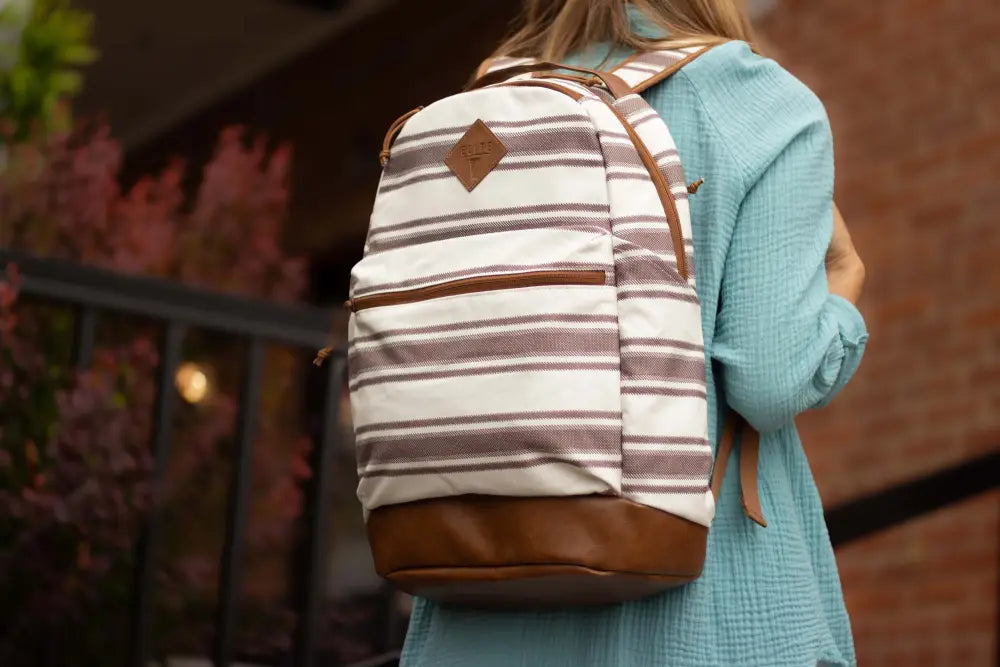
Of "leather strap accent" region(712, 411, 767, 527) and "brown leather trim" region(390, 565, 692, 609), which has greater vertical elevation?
"leather strap accent" region(712, 411, 767, 527)

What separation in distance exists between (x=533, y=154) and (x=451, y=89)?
538cm

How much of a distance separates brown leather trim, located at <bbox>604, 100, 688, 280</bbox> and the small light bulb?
6.06ft

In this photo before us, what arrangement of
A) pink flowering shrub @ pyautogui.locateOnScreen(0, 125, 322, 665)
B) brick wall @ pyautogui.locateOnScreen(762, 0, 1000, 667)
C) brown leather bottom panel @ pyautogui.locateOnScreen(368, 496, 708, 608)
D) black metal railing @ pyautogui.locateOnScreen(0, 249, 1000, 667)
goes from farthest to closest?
brick wall @ pyautogui.locateOnScreen(762, 0, 1000, 667) → pink flowering shrub @ pyautogui.locateOnScreen(0, 125, 322, 665) → black metal railing @ pyautogui.locateOnScreen(0, 249, 1000, 667) → brown leather bottom panel @ pyautogui.locateOnScreen(368, 496, 708, 608)

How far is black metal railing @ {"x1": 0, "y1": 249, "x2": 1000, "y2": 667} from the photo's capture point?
2.45 m

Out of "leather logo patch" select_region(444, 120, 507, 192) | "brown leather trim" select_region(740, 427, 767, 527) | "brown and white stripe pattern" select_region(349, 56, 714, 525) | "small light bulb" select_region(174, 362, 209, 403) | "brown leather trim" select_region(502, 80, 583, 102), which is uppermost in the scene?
"brown leather trim" select_region(502, 80, 583, 102)

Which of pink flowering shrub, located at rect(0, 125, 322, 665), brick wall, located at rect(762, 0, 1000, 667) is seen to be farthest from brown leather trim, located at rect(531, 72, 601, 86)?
brick wall, located at rect(762, 0, 1000, 667)

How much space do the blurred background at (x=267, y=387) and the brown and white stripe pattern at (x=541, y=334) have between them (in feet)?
1.89

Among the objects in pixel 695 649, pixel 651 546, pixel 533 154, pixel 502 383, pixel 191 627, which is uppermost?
pixel 533 154

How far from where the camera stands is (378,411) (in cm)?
143

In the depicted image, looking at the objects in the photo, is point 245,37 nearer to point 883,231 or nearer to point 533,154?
point 883,231

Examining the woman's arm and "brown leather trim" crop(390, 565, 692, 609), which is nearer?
"brown leather trim" crop(390, 565, 692, 609)

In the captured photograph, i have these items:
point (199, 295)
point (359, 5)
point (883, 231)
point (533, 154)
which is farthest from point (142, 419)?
point (359, 5)

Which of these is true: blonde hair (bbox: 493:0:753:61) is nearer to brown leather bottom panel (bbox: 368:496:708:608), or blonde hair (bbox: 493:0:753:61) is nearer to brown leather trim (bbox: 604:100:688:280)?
brown leather trim (bbox: 604:100:688:280)

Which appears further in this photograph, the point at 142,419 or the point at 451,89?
the point at 451,89
